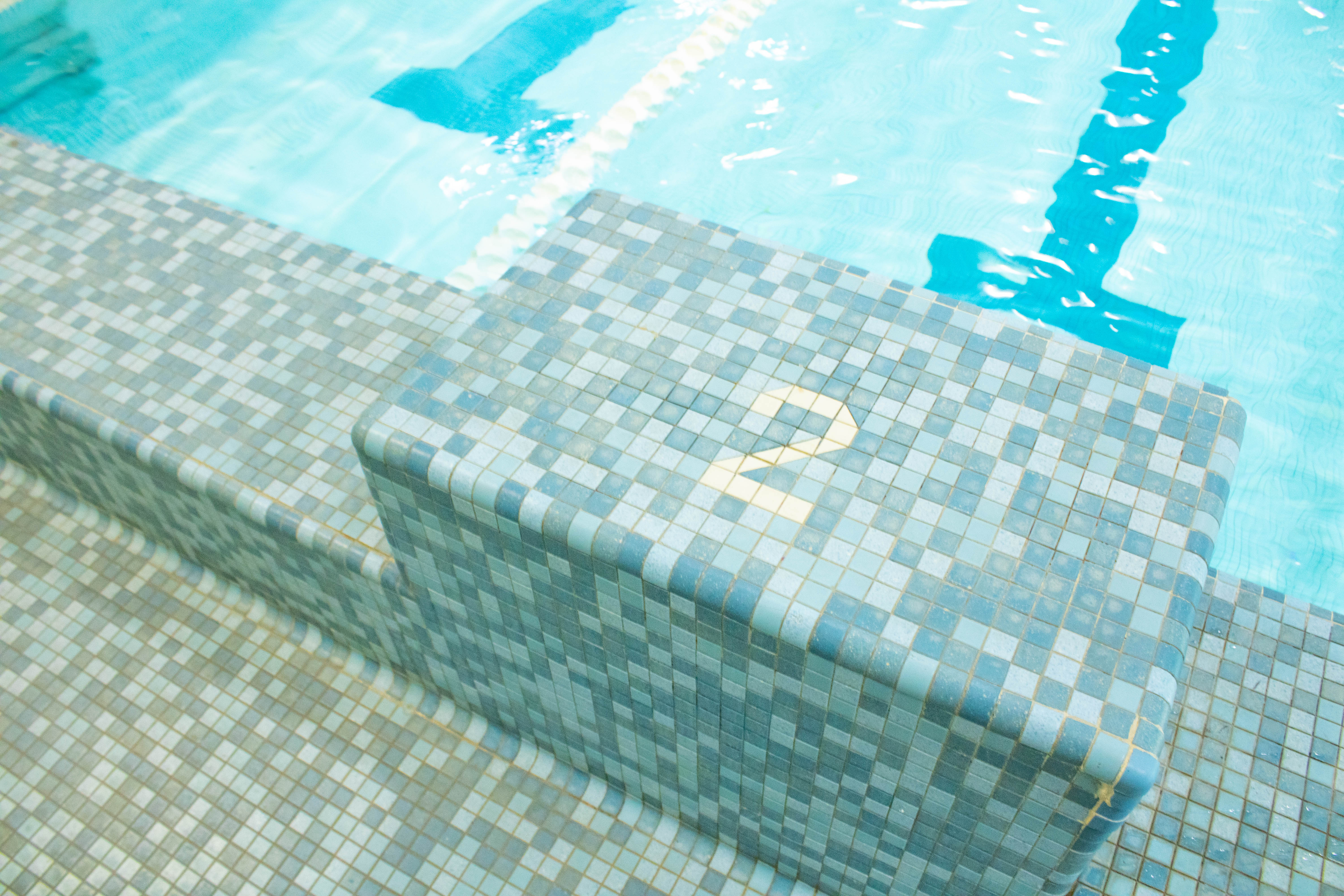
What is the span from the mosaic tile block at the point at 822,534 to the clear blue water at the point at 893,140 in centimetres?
279

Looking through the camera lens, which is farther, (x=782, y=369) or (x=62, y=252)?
(x=62, y=252)

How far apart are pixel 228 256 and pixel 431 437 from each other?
84.4 inches

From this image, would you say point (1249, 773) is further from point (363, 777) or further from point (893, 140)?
point (893, 140)

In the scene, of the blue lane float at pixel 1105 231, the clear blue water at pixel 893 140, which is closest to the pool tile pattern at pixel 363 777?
the clear blue water at pixel 893 140

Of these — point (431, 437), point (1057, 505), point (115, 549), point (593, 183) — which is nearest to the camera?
point (1057, 505)

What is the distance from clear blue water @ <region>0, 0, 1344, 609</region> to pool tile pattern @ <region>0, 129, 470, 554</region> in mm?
1510

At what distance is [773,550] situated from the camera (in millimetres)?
2123

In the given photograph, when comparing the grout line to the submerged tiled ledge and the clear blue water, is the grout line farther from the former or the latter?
the submerged tiled ledge

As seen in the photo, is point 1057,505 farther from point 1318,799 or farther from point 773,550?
point 1318,799

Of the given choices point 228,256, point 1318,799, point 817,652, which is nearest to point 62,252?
point 228,256

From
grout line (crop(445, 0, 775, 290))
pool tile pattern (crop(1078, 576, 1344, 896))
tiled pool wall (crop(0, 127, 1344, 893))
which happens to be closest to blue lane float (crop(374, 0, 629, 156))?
grout line (crop(445, 0, 775, 290))

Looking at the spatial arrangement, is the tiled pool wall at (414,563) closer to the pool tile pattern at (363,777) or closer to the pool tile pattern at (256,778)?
the pool tile pattern at (363,777)

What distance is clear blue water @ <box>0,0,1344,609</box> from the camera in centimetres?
512

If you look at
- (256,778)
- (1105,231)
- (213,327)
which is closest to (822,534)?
(256,778)
